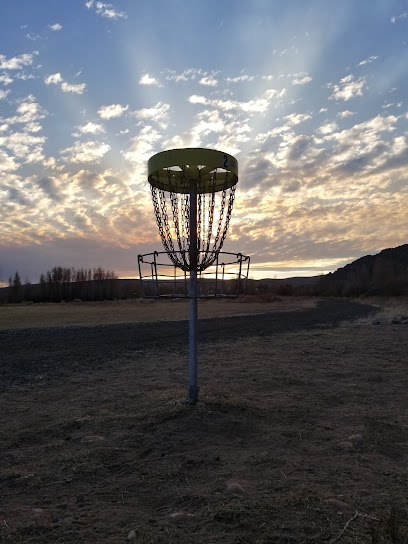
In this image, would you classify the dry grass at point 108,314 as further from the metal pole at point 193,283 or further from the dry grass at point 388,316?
the metal pole at point 193,283

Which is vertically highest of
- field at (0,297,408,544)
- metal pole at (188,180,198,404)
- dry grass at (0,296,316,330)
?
metal pole at (188,180,198,404)

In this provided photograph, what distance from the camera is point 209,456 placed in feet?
16.1

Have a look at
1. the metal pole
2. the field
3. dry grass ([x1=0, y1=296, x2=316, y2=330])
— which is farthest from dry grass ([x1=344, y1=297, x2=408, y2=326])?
the metal pole

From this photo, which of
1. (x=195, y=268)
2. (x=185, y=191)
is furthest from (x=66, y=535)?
(x=185, y=191)

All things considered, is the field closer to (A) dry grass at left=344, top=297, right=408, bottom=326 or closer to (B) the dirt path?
(B) the dirt path

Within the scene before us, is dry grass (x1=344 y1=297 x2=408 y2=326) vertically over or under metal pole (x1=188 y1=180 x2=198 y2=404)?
under

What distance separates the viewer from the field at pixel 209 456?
3465 mm

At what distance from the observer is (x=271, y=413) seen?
6.75m

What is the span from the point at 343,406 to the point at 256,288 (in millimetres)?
94810

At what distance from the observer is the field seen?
346cm

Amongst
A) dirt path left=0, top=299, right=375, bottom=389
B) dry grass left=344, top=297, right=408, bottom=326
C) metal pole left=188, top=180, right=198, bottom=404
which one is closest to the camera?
metal pole left=188, top=180, right=198, bottom=404

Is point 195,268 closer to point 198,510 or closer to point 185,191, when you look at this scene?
point 185,191

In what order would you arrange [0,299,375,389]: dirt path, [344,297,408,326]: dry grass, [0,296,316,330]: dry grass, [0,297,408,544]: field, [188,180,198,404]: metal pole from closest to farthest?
1. [0,297,408,544]: field
2. [188,180,198,404]: metal pole
3. [0,299,375,389]: dirt path
4. [344,297,408,326]: dry grass
5. [0,296,316,330]: dry grass

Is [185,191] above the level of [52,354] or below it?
above
